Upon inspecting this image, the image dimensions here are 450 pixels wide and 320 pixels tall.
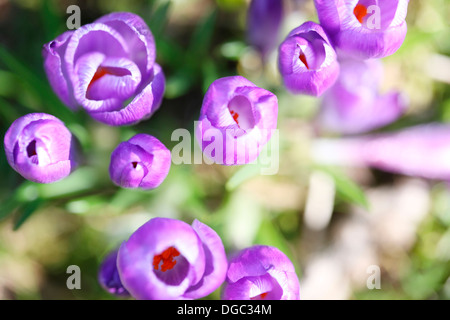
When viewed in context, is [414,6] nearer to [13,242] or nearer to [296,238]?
[296,238]

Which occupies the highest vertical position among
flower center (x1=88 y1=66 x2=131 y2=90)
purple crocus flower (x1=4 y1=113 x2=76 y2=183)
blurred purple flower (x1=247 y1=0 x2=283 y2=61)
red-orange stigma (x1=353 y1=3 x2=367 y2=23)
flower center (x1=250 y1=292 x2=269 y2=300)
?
blurred purple flower (x1=247 y1=0 x2=283 y2=61)

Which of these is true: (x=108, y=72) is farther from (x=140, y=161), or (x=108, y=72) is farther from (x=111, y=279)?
(x=111, y=279)

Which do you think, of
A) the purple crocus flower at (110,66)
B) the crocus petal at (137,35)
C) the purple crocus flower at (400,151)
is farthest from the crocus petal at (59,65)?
the purple crocus flower at (400,151)

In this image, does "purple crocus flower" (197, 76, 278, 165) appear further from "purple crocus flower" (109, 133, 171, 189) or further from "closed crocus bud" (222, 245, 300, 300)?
"closed crocus bud" (222, 245, 300, 300)

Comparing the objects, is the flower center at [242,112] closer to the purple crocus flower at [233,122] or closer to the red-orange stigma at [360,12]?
the purple crocus flower at [233,122]

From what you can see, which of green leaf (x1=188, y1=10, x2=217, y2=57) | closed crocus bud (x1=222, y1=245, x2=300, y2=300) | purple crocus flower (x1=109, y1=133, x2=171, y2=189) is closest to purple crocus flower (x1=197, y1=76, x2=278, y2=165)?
purple crocus flower (x1=109, y1=133, x2=171, y2=189)

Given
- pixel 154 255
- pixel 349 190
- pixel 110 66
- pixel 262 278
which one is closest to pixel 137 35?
pixel 110 66

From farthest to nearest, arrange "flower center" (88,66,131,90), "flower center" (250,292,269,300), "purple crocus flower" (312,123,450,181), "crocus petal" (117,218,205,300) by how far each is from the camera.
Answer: "purple crocus flower" (312,123,450,181) → "flower center" (88,66,131,90) → "flower center" (250,292,269,300) → "crocus petal" (117,218,205,300)
